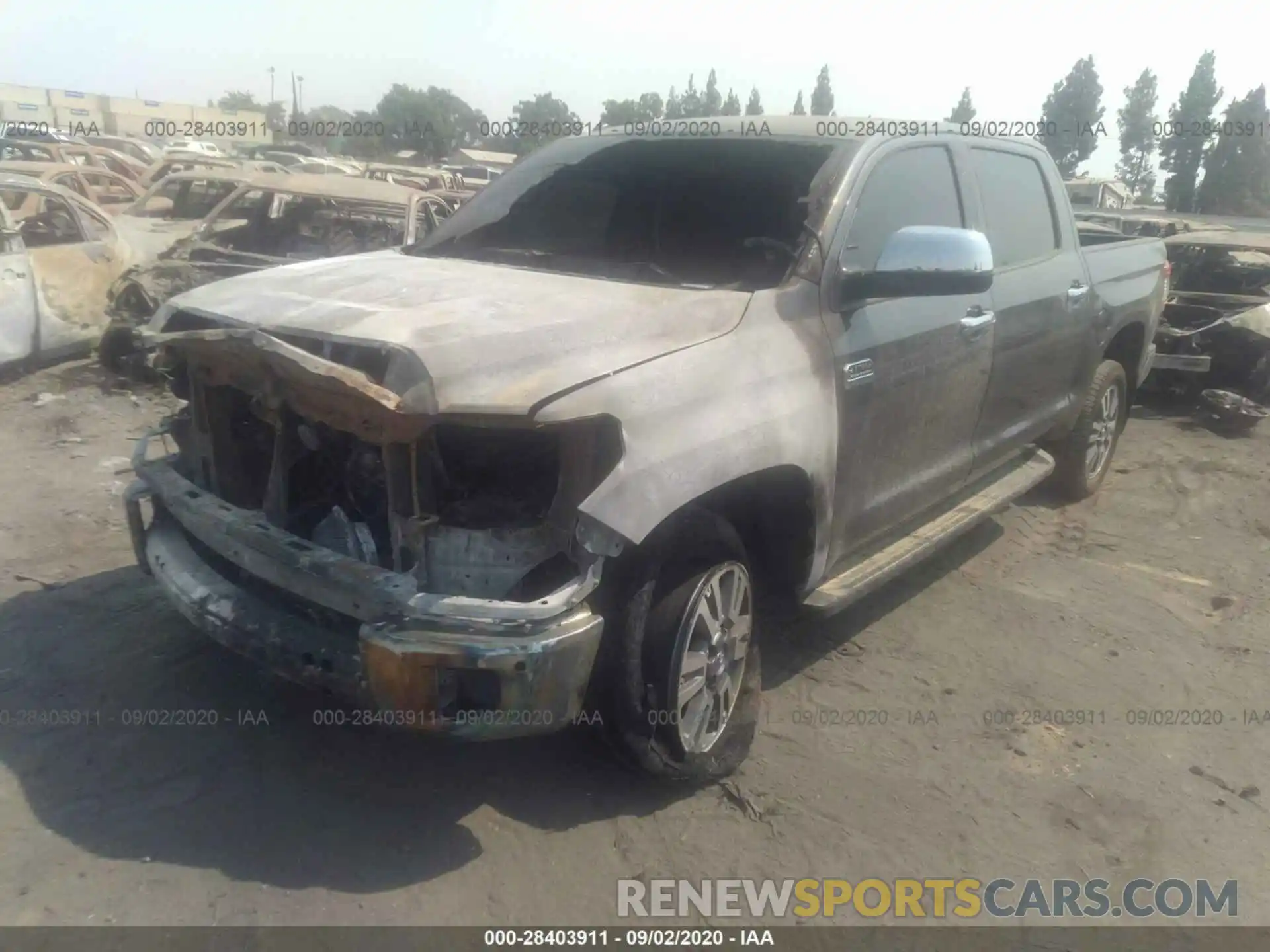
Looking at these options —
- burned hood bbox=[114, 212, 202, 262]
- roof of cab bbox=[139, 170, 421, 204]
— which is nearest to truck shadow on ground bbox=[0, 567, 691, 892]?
burned hood bbox=[114, 212, 202, 262]

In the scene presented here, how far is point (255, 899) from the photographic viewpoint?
2.46m

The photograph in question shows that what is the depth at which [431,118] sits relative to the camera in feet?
166

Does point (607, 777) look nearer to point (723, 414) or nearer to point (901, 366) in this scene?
point (723, 414)

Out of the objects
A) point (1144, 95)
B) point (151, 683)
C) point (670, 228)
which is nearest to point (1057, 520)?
point (670, 228)

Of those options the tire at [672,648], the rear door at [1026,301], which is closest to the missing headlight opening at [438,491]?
the tire at [672,648]

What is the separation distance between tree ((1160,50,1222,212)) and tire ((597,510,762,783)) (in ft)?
142

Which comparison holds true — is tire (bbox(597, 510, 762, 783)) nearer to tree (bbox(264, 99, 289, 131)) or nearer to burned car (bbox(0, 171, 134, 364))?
burned car (bbox(0, 171, 134, 364))

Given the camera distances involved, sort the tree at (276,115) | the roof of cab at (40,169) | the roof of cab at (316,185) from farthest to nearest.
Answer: the tree at (276,115)
the roof of cab at (40,169)
the roof of cab at (316,185)

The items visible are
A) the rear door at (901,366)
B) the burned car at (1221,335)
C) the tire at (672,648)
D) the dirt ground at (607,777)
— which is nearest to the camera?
the dirt ground at (607,777)

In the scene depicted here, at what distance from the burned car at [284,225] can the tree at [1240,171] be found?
40.9 meters

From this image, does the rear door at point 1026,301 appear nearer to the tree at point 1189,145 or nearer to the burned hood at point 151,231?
the burned hood at point 151,231

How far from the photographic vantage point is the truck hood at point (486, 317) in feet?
7.95

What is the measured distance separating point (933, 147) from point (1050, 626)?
2.04 meters

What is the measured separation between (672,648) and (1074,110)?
46083 mm
